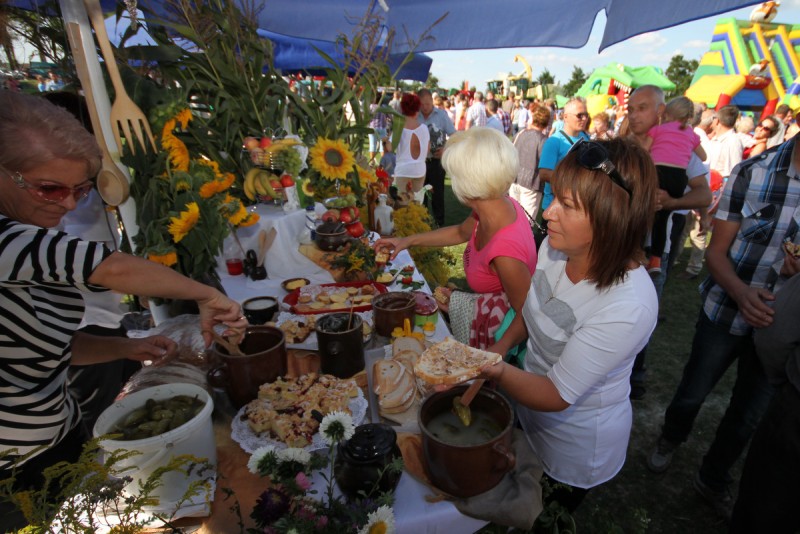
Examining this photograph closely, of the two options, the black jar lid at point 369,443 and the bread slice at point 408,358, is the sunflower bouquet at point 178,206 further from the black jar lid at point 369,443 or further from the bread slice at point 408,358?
the black jar lid at point 369,443

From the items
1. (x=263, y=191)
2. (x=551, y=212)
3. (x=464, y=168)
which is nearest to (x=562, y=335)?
(x=551, y=212)

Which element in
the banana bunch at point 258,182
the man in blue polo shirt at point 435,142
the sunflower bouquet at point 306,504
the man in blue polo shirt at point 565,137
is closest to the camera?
the sunflower bouquet at point 306,504

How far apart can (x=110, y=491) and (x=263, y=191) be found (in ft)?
8.47

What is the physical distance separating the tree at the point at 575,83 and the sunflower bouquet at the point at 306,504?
38.0 metres

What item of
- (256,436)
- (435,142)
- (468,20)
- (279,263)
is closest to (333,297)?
(279,263)

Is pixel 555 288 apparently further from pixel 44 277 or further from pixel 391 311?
pixel 44 277

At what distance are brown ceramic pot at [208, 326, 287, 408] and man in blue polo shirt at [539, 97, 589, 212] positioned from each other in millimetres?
3667

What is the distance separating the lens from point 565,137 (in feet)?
14.1

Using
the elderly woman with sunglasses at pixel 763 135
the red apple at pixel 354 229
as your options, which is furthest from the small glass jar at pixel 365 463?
the elderly woman with sunglasses at pixel 763 135

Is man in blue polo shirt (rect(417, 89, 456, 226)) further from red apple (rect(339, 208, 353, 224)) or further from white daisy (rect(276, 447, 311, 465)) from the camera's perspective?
white daisy (rect(276, 447, 311, 465))

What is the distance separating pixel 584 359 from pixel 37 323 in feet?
5.25

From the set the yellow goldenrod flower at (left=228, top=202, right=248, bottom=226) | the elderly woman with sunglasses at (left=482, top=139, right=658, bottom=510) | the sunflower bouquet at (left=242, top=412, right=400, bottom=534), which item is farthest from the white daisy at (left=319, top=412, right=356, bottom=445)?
the yellow goldenrod flower at (left=228, top=202, right=248, bottom=226)

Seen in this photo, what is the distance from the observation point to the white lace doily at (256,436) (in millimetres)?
1229

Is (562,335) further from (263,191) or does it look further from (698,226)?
(698,226)
